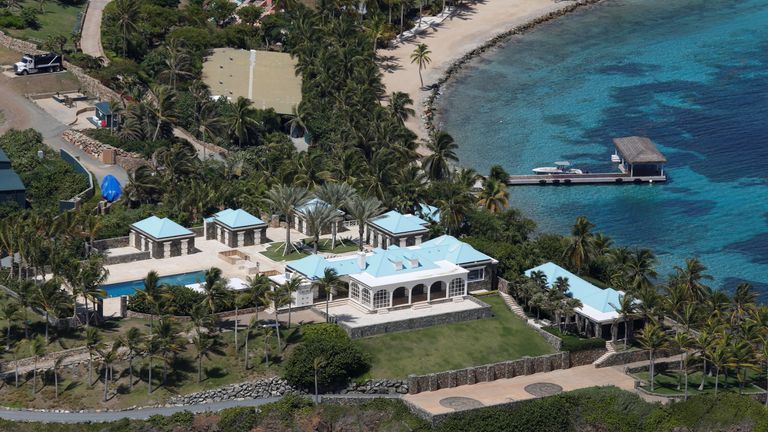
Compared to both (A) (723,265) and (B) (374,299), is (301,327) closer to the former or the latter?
(B) (374,299)

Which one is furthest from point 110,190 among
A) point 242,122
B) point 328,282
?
point 328,282

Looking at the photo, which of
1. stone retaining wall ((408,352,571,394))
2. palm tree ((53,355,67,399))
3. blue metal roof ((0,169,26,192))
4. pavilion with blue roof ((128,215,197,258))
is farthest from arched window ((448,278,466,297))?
blue metal roof ((0,169,26,192))

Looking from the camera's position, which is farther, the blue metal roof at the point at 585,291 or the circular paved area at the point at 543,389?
the blue metal roof at the point at 585,291

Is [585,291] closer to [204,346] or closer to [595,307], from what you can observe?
[595,307]

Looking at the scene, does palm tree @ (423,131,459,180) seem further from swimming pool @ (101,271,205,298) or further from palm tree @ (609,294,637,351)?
palm tree @ (609,294,637,351)

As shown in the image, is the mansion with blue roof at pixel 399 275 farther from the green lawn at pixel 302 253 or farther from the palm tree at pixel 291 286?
the green lawn at pixel 302 253

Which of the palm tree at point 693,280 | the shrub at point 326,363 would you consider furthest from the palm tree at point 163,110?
the palm tree at point 693,280

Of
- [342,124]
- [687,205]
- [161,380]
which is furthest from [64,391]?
[687,205]
